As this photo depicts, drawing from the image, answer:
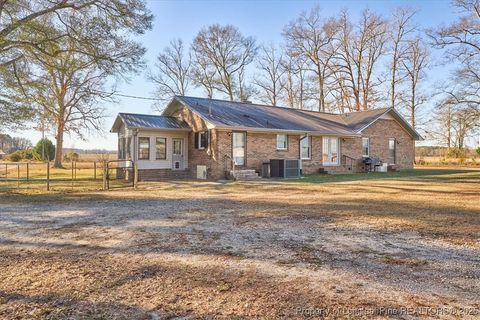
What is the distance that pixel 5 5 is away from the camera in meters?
15.5

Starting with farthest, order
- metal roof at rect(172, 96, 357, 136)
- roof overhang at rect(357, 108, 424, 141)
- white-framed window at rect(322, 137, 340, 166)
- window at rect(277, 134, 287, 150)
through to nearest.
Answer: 1. roof overhang at rect(357, 108, 424, 141)
2. white-framed window at rect(322, 137, 340, 166)
3. window at rect(277, 134, 287, 150)
4. metal roof at rect(172, 96, 357, 136)

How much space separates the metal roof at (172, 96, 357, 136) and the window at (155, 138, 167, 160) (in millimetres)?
2358

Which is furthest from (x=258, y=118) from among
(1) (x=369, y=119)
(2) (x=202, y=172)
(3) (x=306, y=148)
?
(1) (x=369, y=119)

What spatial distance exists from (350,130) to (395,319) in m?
22.3

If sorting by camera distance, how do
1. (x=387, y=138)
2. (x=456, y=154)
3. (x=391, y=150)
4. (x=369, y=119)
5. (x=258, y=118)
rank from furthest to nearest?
(x=456, y=154), (x=391, y=150), (x=387, y=138), (x=369, y=119), (x=258, y=118)

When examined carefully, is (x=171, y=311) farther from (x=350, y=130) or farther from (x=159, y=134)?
(x=350, y=130)

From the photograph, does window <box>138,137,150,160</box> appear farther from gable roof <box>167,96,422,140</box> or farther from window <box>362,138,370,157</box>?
window <box>362,138,370,157</box>

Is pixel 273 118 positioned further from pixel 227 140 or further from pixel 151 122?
pixel 151 122

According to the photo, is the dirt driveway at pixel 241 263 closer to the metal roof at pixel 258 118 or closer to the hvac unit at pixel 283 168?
the hvac unit at pixel 283 168

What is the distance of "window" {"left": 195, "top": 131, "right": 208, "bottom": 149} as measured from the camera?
18.9m

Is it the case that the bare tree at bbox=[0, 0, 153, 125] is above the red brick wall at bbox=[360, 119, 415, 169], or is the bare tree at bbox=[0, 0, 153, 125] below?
above

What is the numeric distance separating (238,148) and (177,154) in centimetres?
359

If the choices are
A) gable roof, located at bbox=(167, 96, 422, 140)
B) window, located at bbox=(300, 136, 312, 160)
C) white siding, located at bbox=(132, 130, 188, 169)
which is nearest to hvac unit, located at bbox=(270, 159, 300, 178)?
gable roof, located at bbox=(167, 96, 422, 140)

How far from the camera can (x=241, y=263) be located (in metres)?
4.37
